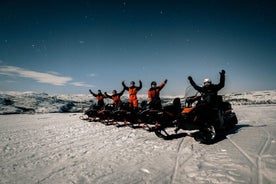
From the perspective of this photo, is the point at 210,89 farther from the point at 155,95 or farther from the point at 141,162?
the point at 141,162

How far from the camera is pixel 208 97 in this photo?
684 centimetres

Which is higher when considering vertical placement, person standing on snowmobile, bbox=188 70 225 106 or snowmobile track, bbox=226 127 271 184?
person standing on snowmobile, bbox=188 70 225 106

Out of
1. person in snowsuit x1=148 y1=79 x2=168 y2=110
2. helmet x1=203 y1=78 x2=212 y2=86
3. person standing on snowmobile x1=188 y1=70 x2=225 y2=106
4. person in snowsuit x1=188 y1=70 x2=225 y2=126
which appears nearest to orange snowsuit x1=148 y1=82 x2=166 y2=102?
person in snowsuit x1=148 y1=79 x2=168 y2=110

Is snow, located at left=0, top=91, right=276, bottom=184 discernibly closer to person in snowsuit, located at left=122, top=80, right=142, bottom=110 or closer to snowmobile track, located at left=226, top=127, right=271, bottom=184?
snowmobile track, located at left=226, top=127, right=271, bottom=184

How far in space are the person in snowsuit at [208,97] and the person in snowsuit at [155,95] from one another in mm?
1887

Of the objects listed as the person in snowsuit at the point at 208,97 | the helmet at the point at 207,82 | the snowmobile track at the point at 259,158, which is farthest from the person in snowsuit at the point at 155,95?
the snowmobile track at the point at 259,158

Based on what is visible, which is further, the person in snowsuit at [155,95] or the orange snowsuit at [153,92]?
the orange snowsuit at [153,92]

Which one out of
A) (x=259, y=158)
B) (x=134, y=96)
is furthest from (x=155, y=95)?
(x=259, y=158)

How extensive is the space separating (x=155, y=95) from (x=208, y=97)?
2810 millimetres

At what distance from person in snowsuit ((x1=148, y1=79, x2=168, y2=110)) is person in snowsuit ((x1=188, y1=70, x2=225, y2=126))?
189 centimetres

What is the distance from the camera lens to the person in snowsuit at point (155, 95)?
341 inches

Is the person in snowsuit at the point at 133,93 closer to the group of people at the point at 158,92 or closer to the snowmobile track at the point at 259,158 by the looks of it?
the group of people at the point at 158,92

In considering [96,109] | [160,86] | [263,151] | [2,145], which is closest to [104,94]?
[96,109]

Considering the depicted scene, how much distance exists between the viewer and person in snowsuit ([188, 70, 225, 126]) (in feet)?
20.8
